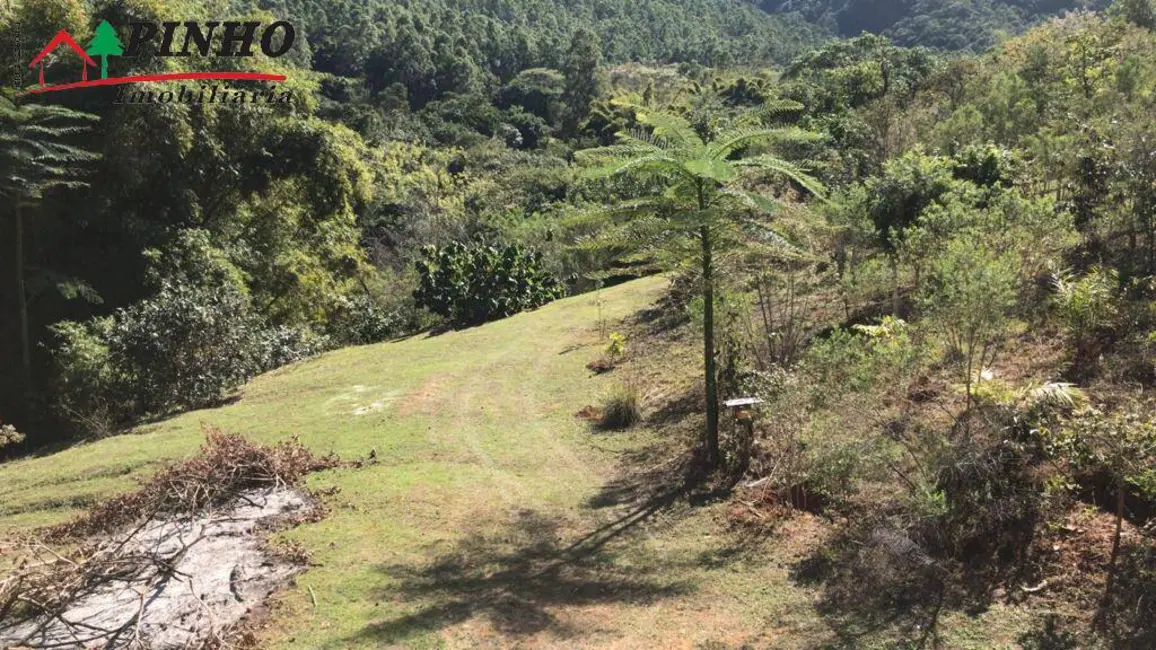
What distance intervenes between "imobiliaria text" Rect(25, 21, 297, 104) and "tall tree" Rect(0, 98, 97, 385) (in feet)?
3.68

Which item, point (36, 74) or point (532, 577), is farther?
point (36, 74)

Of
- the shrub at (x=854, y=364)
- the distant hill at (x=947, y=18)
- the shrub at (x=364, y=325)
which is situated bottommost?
the shrub at (x=364, y=325)

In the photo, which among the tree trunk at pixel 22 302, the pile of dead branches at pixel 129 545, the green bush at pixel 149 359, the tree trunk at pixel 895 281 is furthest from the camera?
the tree trunk at pixel 22 302

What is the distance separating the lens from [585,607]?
675 cm

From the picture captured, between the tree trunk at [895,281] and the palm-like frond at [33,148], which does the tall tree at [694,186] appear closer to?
the tree trunk at [895,281]

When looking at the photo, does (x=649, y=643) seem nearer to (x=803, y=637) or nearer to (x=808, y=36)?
(x=803, y=637)

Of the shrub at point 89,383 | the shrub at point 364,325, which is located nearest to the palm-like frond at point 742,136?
the shrub at point 89,383

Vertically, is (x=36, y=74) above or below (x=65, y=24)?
below

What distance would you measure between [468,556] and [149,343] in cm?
979

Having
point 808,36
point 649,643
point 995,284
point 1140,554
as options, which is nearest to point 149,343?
point 649,643

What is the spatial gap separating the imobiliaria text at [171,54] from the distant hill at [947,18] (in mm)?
107243

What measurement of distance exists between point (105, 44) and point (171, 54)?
129 cm

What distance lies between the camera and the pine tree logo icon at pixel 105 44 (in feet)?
52.1

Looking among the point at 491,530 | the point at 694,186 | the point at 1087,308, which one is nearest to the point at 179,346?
the point at 491,530
